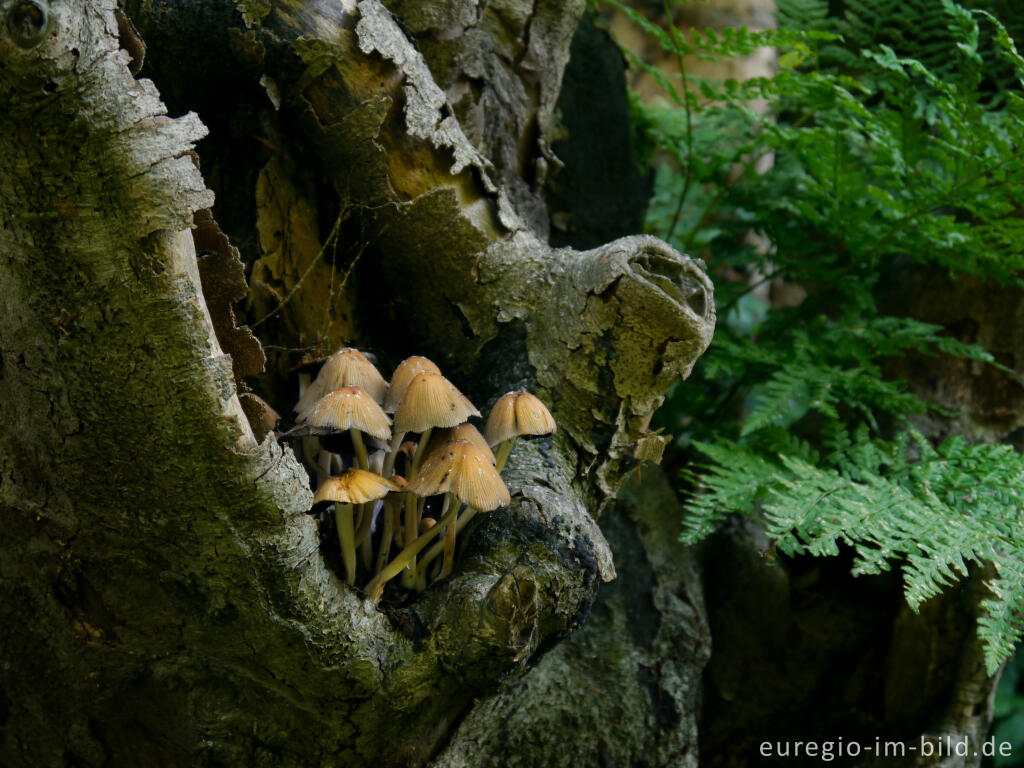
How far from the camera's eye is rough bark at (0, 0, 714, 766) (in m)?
1.22

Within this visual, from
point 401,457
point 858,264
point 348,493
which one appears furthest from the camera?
point 858,264

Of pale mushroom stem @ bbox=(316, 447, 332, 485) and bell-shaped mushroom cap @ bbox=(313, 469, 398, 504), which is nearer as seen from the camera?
bell-shaped mushroom cap @ bbox=(313, 469, 398, 504)

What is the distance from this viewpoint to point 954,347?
269cm

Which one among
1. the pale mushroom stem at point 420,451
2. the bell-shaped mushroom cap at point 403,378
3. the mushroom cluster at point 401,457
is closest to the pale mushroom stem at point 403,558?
the mushroom cluster at point 401,457

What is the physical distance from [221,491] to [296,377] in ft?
2.30

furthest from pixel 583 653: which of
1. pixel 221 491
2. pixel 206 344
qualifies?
pixel 206 344

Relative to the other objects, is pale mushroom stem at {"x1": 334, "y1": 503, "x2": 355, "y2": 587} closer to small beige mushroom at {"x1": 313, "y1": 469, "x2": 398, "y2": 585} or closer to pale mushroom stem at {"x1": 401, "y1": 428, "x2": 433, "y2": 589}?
small beige mushroom at {"x1": 313, "y1": 469, "x2": 398, "y2": 585}

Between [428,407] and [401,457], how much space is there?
344 mm

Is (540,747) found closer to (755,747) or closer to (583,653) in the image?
(583,653)

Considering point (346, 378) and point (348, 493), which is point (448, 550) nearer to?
point (348, 493)

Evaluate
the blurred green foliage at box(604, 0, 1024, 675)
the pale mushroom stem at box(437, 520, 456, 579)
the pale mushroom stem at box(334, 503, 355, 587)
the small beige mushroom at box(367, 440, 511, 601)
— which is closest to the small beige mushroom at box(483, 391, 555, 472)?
the small beige mushroom at box(367, 440, 511, 601)

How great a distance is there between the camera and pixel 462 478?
155 cm

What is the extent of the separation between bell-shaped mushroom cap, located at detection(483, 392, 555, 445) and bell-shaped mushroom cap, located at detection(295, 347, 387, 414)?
263 millimetres

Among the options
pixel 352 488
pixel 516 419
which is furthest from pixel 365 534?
pixel 516 419
